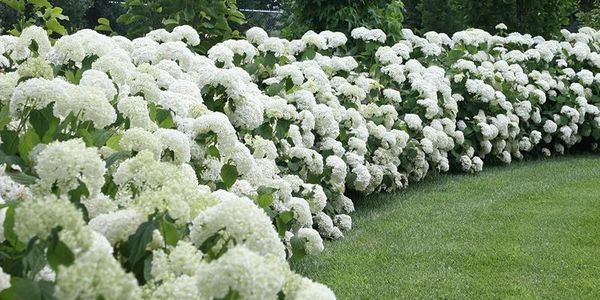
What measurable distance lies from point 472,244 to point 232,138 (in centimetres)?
206

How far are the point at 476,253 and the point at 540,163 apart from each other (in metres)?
3.89

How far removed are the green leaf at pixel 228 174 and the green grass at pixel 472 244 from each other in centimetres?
85

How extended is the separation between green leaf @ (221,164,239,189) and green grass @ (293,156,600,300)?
85 centimetres

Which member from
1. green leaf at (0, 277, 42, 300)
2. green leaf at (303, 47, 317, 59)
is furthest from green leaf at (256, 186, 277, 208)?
green leaf at (303, 47, 317, 59)

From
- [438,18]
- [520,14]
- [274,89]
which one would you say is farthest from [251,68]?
[438,18]

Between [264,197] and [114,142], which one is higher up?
[114,142]

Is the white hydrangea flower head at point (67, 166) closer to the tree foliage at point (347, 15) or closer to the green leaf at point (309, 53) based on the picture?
the green leaf at point (309, 53)

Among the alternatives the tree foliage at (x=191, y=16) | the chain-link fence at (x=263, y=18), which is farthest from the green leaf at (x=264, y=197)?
the chain-link fence at (x=263, y=18)

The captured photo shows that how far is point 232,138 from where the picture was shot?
3516 mm

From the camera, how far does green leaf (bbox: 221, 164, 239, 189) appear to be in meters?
3.61

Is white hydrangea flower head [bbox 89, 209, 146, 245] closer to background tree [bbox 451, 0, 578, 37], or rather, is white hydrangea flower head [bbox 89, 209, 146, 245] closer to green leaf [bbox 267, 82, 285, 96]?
green leaf [bbox 267, 82, 285, 96]

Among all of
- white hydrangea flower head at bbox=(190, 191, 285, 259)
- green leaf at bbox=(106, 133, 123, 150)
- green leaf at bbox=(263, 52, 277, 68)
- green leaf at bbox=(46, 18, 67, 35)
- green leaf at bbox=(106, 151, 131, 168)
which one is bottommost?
green leaf at bbox=(46, 18, 67, 35)

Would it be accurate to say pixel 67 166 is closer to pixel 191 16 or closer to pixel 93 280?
pixel 93 280

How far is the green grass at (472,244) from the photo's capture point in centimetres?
422
